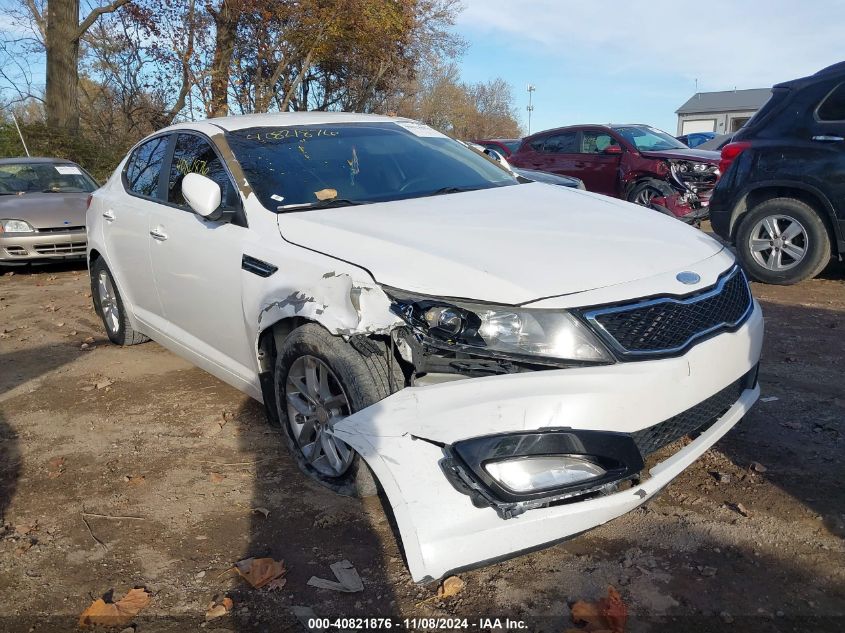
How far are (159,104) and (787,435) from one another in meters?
21.5

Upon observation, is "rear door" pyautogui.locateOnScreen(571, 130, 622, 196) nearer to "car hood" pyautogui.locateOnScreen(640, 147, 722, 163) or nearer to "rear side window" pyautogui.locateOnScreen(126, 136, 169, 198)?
"car hood" pyautogui.locateOnScreen(640, 147, 722, 163)

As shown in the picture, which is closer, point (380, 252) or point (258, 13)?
point (380, 252)

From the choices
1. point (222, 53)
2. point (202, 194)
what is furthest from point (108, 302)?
point (222, 53)

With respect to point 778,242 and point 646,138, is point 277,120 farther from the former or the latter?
point 646,138

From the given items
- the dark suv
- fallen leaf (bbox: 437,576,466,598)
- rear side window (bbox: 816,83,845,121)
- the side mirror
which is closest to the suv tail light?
the dark suv

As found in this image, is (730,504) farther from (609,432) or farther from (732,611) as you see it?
(609,432)

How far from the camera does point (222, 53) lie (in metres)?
20.0

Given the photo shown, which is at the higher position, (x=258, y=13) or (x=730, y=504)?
(x=258, y=13)

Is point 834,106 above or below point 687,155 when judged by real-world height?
above

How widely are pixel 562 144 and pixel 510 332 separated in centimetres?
1048

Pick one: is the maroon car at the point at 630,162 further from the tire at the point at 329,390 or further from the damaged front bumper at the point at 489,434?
the damaged front bumper at the point at 489,434

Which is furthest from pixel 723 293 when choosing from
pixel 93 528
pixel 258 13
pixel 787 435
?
pixel 258 13

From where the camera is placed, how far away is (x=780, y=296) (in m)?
6.25

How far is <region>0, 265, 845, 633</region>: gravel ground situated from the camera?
2.40m
